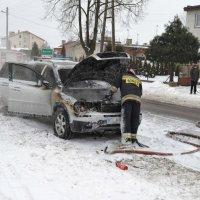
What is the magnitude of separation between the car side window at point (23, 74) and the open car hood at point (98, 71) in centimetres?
126

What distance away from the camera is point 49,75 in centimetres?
1073

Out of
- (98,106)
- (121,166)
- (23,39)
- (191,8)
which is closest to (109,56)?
(98,106)

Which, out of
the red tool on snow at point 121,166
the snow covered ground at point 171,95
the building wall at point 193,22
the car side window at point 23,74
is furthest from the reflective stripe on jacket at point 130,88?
the building wall at point 193,22

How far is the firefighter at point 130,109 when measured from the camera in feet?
30.1

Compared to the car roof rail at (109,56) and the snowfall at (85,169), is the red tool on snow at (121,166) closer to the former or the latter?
the snowfall at (85,169)

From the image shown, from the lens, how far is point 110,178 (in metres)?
6.81

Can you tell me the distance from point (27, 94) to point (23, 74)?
0.71m

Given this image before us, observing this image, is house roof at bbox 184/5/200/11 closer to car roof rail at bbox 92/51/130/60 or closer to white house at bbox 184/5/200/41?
white house at bbox 184/5/200/41

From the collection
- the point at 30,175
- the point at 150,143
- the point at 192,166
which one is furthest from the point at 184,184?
the point at 150,143

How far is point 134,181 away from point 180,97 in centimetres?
1634

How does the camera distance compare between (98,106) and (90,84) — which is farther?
(90,84)

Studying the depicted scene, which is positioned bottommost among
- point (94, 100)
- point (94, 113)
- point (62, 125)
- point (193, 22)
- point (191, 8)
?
point (62, 125)

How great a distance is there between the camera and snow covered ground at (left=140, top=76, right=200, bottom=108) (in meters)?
20.7

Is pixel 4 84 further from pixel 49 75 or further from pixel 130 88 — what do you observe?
pixel 130 88
